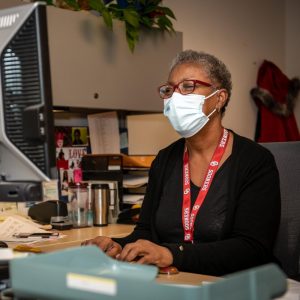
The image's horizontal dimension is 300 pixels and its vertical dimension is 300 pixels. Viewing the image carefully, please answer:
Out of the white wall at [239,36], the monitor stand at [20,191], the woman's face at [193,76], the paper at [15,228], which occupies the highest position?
the white wall at [239,36]

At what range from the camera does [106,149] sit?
3.08 m

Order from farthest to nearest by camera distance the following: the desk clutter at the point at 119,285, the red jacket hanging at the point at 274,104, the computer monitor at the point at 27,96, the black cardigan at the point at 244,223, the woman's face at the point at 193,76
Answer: the red jacket hanging at the point at 274,104 < the woman's face at the point at 193,76 < the black cardigan at the point at 244,223 < the computer monitor at the point at 27,96 < the desk clutter at the point at 119,285

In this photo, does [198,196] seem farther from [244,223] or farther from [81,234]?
[81,234]

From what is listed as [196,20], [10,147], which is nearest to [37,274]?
[10,147]

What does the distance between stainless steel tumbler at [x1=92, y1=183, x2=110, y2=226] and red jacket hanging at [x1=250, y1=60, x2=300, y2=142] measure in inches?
61.7

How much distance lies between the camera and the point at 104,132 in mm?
3059

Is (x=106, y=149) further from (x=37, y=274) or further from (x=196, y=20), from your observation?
(x=37, y=274)

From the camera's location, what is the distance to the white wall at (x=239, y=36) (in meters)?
3.50

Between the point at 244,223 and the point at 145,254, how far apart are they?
0.41 m

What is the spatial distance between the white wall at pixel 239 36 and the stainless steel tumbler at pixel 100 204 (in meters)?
1.17

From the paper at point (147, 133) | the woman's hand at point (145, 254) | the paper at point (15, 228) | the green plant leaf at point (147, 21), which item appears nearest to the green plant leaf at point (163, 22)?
the green plant leaf at point (147, 21)

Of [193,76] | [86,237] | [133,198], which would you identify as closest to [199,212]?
[193,76]

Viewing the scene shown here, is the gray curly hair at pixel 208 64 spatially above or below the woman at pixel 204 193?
above

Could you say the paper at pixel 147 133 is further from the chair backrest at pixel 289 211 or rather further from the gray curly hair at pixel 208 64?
the chair backrest at pixel 289 211
